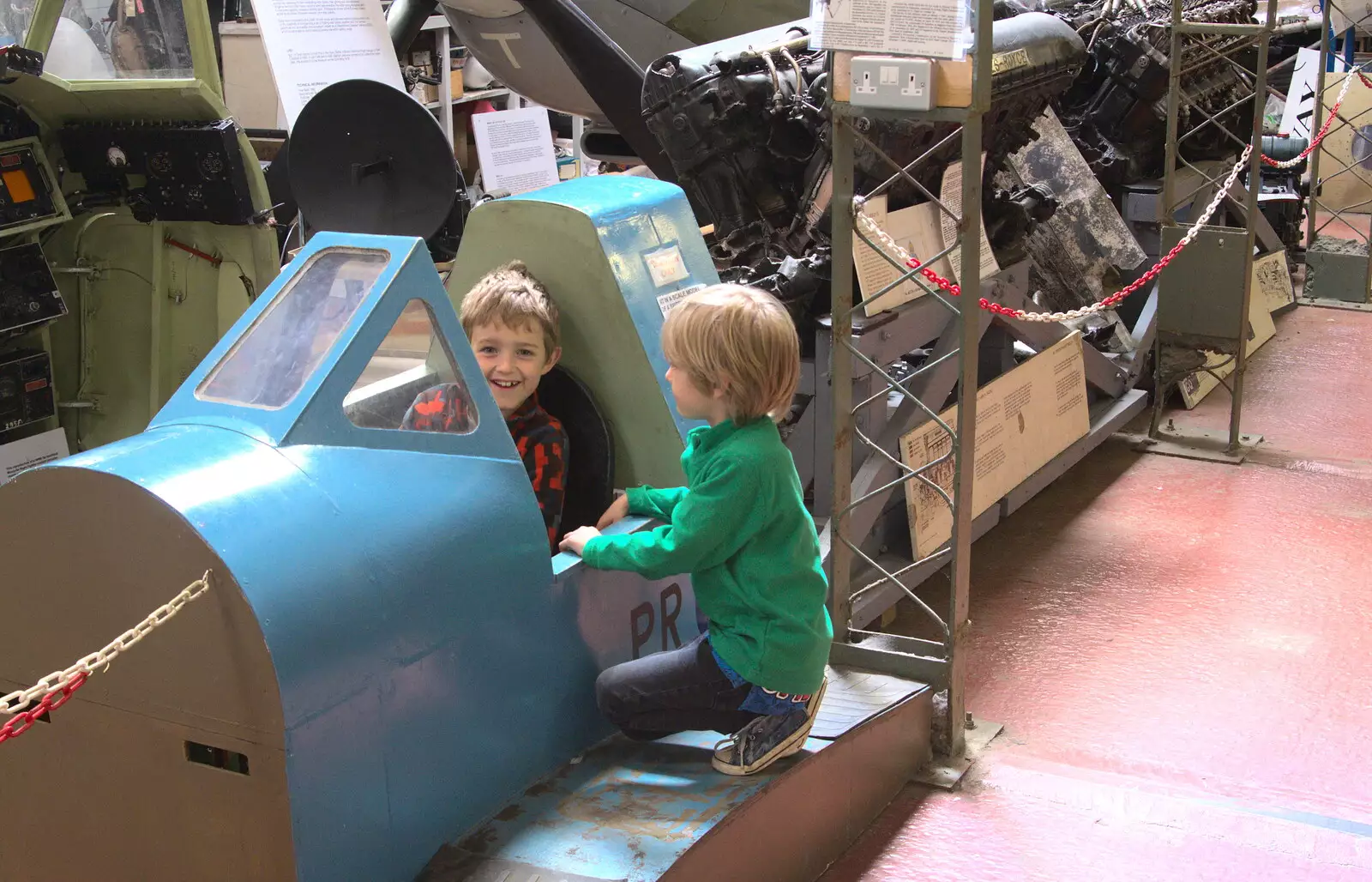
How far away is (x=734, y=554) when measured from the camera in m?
2.76

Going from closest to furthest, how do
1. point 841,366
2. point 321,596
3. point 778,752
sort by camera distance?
point 321,596 < point 778,752 < point 841,366

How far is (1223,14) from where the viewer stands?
24.9 ft

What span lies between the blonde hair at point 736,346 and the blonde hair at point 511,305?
0.45 metres

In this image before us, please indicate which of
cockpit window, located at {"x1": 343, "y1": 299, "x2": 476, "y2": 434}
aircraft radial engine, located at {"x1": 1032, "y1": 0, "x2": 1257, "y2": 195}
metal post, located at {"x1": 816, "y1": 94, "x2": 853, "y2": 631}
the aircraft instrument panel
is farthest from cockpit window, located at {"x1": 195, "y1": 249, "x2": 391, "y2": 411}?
aircraft radial engine, located at {"x1": 1032, "y1": 0, "x2": 1257, "y2": 195}

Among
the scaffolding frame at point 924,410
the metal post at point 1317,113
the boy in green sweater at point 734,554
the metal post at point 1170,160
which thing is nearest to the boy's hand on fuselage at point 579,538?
the boy in green sweater at point 734,554

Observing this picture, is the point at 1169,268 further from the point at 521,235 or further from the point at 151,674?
the point at 151,674

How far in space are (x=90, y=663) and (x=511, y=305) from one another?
1267 mm

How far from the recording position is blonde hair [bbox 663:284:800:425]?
260cm

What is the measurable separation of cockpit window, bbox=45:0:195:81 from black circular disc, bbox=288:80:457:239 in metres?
0.48

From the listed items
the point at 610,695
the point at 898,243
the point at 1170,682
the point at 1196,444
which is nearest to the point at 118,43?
the point at 898,243

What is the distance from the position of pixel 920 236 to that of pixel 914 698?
1939 millimetres

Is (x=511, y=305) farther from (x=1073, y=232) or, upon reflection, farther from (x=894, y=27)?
(x=1073, y=232)

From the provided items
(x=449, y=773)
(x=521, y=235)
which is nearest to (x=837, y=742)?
(x=449, y=773)

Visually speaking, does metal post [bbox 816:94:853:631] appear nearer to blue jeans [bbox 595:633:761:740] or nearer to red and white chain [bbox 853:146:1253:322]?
red and white chain [bbox 853:146:1253:322]
